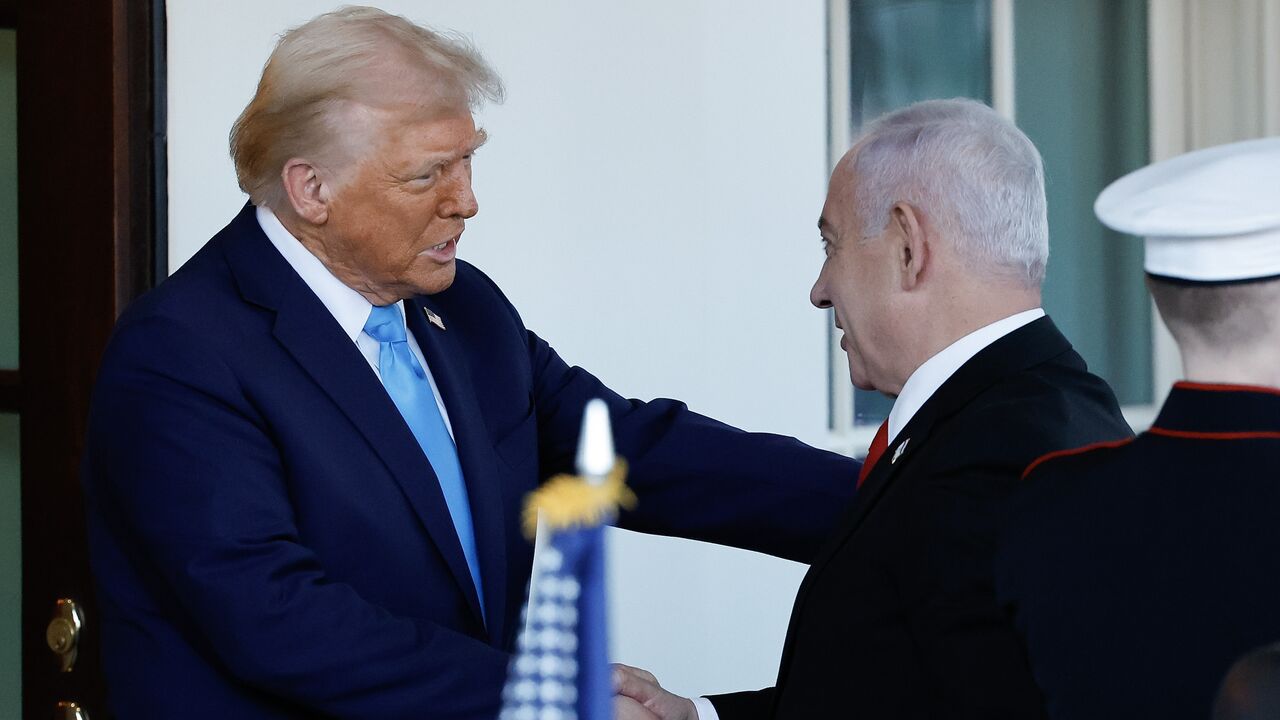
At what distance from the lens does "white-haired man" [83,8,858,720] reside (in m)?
1.60

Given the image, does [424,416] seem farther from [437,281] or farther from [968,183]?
[968,183]

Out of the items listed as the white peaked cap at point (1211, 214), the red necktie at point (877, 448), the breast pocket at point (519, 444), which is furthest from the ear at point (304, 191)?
the white peaked cap at point (1211, 214)

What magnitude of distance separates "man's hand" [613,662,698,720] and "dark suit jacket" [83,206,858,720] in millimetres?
177

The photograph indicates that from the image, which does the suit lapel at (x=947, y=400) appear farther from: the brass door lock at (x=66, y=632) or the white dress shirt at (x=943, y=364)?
the brass door lock at (x=66, y=632)

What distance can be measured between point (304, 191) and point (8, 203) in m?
0.80

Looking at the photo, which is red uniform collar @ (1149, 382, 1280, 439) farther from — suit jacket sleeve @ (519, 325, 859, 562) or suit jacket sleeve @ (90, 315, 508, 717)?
suit jacket sleeve @ (519, 325, 859, 562)

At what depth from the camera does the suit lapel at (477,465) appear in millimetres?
1850

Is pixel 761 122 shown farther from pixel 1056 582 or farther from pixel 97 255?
pixel 1056 582

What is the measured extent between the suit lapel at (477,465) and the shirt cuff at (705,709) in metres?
0.26

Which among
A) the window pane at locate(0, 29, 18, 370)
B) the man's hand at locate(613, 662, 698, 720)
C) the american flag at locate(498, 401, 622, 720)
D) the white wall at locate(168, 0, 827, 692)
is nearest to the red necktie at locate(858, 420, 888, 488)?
the man's hand at locate(613, 662, 698, 720)

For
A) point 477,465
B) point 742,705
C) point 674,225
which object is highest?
point 674,225

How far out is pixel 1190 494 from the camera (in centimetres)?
106

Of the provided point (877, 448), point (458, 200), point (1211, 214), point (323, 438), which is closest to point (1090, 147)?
point (877, 448)

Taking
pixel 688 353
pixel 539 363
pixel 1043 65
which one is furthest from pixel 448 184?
pixel 1043 65
